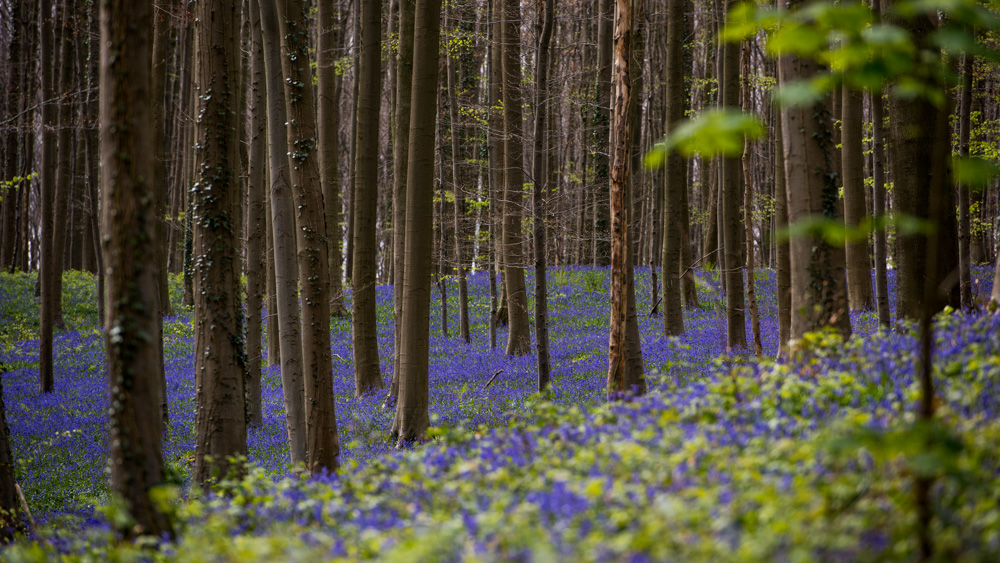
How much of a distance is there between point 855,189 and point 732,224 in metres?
→ 2.70

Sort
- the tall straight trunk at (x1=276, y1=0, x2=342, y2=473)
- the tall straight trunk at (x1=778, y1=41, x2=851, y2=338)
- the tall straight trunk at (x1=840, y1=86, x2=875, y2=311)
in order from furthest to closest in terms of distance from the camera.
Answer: the tall straight trunk at (x1=840, y1=86, x2=875, y2=311) < the tall straight trunk at (x1=276, y1=0, x2=342, y2=473) < the tall straight trunk at (x1=778, y1=41, x2=851, y2=338)

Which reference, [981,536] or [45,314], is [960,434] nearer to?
[981,536]

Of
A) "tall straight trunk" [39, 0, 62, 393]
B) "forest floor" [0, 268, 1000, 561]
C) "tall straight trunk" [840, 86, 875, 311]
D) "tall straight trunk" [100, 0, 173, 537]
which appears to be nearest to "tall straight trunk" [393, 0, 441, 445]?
"forest floor" [0, 268, 1000, 561]

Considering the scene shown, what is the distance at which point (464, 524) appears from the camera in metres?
3.62

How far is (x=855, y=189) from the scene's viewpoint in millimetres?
13508

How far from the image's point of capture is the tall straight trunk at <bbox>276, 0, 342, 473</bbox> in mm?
8297

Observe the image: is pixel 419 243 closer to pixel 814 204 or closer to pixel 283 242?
pixel 283 242

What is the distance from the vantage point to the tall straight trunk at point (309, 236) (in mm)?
Result: 8297

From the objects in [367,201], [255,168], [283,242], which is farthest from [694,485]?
[367,201]

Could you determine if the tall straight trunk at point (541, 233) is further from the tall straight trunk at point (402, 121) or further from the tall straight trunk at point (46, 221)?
the tall straight trunk at point (46, 221)

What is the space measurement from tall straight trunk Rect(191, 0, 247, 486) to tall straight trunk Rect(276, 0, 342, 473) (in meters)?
0.93

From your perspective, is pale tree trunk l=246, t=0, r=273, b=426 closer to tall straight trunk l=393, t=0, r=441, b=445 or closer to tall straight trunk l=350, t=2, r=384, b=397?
tall straight trunk l=393, t=0, r=441, b=445

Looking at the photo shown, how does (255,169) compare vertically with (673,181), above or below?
below

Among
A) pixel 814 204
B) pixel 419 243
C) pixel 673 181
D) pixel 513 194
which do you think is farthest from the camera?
pixel 513 194
